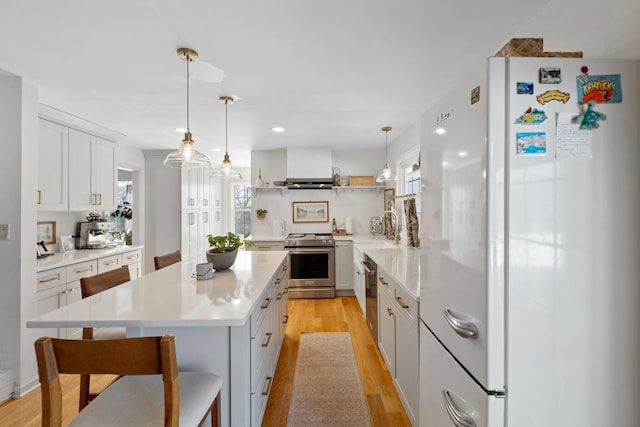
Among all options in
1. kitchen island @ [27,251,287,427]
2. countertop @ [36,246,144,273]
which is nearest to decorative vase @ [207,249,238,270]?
kitchen island @ [27,251,287,427]

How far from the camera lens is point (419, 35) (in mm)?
1768

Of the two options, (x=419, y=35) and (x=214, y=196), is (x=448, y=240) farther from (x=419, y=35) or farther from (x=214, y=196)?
(x=214, y=196)

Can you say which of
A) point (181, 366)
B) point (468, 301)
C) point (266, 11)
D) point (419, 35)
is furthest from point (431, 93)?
point (181, 366)

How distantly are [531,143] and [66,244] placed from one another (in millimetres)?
4526

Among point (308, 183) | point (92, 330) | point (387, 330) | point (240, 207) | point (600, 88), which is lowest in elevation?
point (387, 330)

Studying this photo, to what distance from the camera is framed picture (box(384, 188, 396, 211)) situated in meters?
4.47

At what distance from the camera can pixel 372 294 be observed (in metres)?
2.88

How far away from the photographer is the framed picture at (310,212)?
513cm

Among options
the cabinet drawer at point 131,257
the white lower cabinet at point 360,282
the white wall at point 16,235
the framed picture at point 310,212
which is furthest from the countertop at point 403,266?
the cabinet drawer at point 131,257

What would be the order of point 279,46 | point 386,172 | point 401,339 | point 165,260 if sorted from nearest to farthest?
point 279,46
point 401,339
point 165,260
point 386,172

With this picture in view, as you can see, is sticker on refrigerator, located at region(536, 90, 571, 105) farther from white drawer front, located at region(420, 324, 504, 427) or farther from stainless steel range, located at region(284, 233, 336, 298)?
stainless steel range, located at region(284, 233, 336, 298)

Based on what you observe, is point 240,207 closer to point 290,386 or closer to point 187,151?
point 187,151

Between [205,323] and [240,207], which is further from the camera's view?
[240,207]

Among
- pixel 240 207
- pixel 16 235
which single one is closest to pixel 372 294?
pixel 16 235
